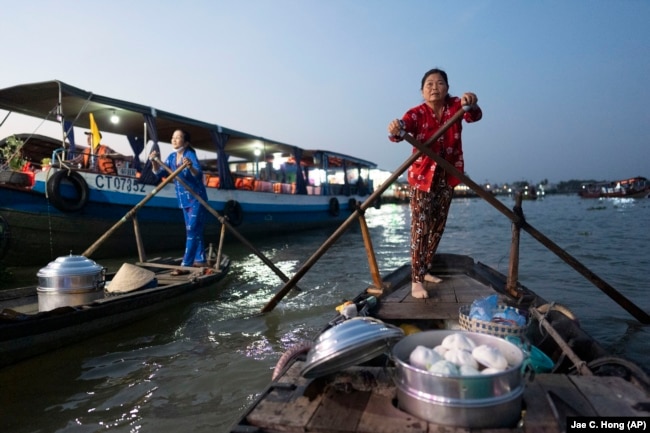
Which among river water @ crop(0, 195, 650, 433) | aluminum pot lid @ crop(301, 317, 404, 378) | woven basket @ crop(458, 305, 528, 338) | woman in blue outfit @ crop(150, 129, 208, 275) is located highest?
woman in blue outfit @ crop(150, 129, 208, 275)

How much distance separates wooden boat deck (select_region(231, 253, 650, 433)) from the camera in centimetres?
142

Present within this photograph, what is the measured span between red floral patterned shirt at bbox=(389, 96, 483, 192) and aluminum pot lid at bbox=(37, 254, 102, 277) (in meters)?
3.17

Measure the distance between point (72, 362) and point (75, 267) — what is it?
33.5 inches

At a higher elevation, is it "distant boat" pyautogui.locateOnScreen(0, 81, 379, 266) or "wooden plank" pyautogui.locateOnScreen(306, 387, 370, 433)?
"distant boat" pyautogui.locateOnScreen(0, 81, 379, 266)

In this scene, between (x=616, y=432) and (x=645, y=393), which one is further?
(x=645, y=393)

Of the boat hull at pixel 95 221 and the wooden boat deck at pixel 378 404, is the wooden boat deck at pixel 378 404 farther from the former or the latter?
the boat hull at pixel 95 221

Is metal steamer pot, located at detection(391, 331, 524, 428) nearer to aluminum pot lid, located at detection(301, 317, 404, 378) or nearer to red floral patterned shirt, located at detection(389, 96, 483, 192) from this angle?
aluminum pot lid, located at detection(301, 317, 404, 378)

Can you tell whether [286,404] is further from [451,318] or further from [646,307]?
[646,307]

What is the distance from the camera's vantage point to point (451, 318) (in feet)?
9.27

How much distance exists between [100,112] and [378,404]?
Answer: 33.3ft

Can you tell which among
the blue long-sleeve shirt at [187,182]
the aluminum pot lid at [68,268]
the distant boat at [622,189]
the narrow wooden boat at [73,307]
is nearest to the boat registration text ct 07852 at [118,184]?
the blue long-sleeve shirt at [187,182]

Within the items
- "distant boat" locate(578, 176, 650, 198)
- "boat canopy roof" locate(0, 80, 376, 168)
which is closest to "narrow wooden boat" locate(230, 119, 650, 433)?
"boat canopy roof" locate(0, 80, 376, 168)

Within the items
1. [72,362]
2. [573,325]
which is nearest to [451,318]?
[573,325]

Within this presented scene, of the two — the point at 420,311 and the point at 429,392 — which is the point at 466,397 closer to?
the point at 429,392
